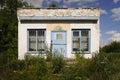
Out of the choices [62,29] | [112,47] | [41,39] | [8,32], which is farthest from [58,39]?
[8,32]

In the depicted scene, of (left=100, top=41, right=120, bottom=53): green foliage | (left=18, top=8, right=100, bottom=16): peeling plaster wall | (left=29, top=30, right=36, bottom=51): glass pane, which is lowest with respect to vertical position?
(left=100, top=41, right=120, bottom=53): green foliage

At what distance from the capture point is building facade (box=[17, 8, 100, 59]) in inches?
740

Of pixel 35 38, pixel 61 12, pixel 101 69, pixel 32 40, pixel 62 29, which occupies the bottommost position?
pixel 101 69

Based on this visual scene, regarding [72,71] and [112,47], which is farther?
[112,47]

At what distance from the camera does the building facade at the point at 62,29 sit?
18.8 m

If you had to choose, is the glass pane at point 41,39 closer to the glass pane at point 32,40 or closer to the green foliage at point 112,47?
the glass pane at point 32,40

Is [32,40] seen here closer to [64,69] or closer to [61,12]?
[61,12]

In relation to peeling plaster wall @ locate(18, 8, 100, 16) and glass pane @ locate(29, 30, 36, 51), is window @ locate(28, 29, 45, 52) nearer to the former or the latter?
glass pane @ locate(29, 30, 36, 51)

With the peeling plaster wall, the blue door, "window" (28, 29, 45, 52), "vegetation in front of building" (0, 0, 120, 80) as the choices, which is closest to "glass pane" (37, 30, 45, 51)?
"window" (28, 29, 45, 52)

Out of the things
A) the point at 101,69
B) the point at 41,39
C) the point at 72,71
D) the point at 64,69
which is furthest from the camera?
the point at 41,39

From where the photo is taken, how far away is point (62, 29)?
19.0 meters

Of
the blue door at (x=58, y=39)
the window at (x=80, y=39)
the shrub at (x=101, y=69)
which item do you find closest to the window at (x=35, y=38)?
the blue door at (x=58, y=39)

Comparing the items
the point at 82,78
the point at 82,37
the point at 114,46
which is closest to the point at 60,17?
the point at 82,37

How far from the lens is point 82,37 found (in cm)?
1912
